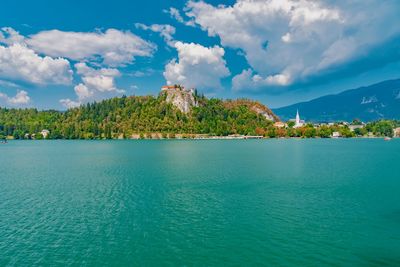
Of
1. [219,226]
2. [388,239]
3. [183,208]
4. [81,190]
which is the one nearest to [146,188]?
[81,190]

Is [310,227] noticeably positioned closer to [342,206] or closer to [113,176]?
[342,206]

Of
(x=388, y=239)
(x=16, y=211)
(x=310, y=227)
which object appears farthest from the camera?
(x=16, y=211)

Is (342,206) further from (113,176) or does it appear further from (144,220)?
(113,176)

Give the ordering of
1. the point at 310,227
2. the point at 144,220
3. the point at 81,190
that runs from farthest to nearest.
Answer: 1. the point at 81,190
2. the point at 144,220
3. the point at 310,227

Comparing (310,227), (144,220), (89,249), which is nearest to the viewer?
(89,249)

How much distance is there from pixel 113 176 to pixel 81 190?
52.0 ft

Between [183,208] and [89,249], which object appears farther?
[183,208]

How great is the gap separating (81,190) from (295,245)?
130 ft

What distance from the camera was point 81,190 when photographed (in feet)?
182

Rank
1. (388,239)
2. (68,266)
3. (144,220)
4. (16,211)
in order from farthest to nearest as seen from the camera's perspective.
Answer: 1. (16,211)
2. (144,220)
3. (388,239)
4. (68,266)

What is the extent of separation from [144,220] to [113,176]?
35.9m

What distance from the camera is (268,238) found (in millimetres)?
31344

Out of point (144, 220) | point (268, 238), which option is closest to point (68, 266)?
point (144, 220)

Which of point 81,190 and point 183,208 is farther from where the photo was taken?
point 81,190
